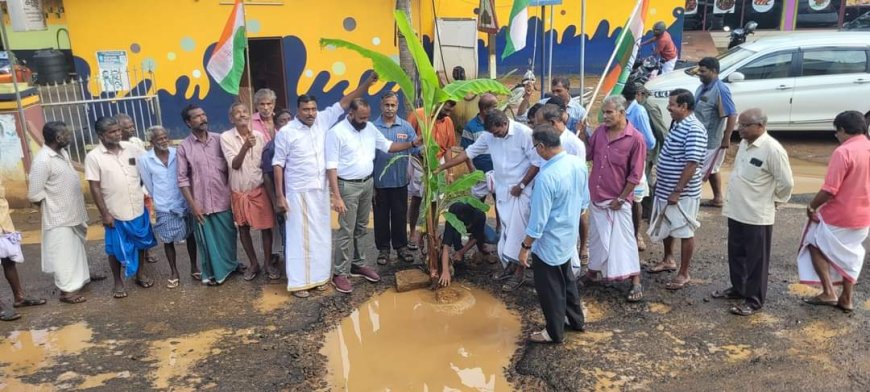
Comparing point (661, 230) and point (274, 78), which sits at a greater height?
point (274, 78)

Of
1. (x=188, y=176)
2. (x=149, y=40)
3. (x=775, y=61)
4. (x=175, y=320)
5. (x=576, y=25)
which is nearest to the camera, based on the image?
(x=175, y=320)

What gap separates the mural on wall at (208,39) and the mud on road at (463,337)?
5801mm

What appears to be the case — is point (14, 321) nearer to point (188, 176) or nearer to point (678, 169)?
point (188, 176)

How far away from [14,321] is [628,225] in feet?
16.1

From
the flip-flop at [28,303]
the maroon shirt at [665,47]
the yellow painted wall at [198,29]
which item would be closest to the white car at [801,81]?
the maroon shirt at [665,47]

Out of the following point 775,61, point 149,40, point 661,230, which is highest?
point 149,40

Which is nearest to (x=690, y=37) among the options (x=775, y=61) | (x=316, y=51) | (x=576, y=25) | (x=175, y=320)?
(x=576, y=25)

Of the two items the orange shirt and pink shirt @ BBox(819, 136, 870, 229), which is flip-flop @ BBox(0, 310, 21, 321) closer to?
the orange shirt

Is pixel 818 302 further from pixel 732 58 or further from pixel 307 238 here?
pixel 732 58

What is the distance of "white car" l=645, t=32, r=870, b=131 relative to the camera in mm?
9227

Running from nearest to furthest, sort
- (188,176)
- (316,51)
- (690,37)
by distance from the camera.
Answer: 1. (188,176)
2. (316,51)
3. (690,37)

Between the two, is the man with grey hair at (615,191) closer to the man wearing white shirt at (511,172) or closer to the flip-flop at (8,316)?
the man wearing white shirt at (511,172)

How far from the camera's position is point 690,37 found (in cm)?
1859

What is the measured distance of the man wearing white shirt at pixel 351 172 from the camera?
5188 mm
